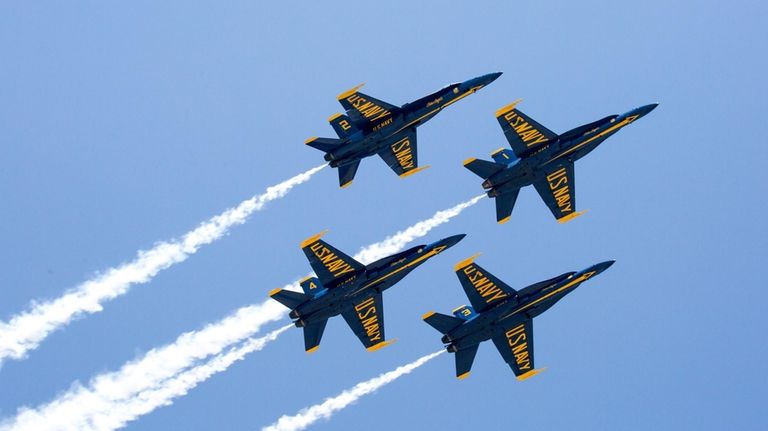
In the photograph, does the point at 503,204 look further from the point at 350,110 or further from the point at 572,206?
the point at 350,110

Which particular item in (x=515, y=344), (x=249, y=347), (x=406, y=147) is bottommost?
(x=515, y=344)

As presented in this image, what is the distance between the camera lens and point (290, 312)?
10281cm

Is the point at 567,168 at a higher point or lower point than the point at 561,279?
higher

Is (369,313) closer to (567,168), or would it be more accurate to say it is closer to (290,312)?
(290,312)

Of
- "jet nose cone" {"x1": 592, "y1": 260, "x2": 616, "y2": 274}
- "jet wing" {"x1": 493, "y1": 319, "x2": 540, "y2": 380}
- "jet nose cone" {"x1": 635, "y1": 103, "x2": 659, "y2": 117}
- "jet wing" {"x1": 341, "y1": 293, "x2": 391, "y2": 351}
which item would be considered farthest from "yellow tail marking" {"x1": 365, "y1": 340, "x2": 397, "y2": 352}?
"jet nose cone" {"x1": 635, "y1": 103, "x2": 659, "y2": 117}

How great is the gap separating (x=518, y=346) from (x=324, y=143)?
61.8 ft

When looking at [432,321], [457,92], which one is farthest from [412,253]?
[457,92]

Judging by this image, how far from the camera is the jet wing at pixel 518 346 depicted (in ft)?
348

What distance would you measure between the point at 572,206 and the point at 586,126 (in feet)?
19.5

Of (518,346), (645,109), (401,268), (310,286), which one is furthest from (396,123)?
(518,346)

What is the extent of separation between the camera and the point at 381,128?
107188 mm

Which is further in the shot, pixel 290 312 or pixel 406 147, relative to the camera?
pixel 406 147

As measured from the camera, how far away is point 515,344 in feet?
348

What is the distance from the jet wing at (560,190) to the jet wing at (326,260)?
14.8m
